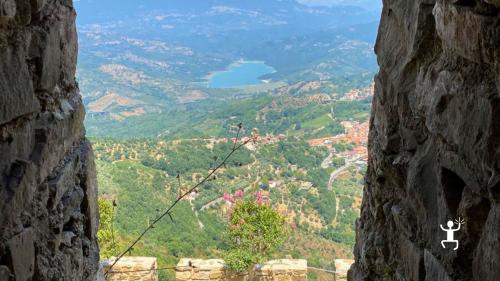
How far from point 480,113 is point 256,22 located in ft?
400

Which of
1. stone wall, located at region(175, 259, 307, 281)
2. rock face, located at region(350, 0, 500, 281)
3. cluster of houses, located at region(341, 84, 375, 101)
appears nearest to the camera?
rock face, located at region(350, 0, 500, 281)

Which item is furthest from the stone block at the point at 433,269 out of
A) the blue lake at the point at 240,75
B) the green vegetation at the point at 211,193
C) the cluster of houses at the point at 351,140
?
the blue lake at the point at 240,75

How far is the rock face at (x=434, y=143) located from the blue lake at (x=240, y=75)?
71355 millimetres

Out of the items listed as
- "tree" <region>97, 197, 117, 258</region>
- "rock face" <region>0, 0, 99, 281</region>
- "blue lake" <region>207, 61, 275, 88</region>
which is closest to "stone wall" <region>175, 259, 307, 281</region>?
"tree" <region>97, 197, 117, 258</region>

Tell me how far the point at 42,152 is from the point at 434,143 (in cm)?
127

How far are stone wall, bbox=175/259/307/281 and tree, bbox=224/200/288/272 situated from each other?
76 centimetres

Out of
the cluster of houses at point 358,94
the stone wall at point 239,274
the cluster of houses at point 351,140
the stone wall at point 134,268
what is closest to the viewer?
the stone wall at point 134,268

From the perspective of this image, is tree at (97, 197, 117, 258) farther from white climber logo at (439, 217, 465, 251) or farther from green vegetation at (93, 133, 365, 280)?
white climber logo at (439, 217, 465, 251)

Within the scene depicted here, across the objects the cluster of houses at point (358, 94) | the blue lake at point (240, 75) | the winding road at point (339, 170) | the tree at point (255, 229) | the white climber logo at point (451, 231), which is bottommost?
the blue lake at point (240, 75)

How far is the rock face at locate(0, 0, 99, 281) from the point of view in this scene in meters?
1.58

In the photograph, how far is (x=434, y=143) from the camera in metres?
1.94

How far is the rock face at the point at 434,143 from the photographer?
152 centimetres

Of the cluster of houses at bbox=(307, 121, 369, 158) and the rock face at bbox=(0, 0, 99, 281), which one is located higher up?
the rock face at bbox=(0, 0, 99, 281)

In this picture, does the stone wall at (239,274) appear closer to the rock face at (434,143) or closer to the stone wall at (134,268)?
the stone wall at (134,268)
